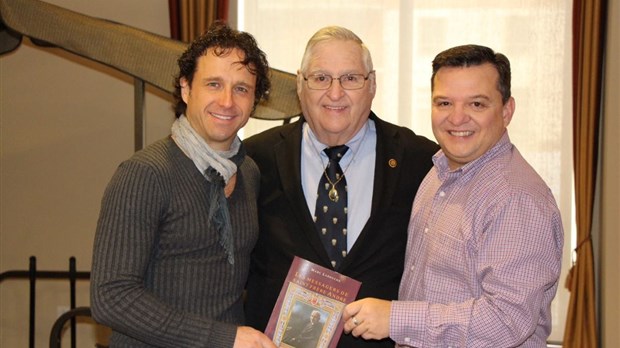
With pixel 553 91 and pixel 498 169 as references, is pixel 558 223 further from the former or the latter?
pixel 553 91

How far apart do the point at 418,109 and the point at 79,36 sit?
237 cm

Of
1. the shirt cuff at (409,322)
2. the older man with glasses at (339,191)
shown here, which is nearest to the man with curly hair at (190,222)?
the older man with glasses at (339,191)

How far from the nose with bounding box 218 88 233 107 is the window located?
9.55 ft

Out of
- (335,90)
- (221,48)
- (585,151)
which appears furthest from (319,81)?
(585,151)

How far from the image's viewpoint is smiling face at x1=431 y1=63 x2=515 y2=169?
86.7 inches

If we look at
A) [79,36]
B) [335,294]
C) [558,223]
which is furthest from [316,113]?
[79,36]

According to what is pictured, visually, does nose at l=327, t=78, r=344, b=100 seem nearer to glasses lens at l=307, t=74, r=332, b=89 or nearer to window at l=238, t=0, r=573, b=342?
glasses lens at l=307, t=74, r=332, b=89

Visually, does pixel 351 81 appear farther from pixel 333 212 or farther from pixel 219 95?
pixel 219 95

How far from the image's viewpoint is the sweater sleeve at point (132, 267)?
208cm

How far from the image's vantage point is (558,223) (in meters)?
2.09

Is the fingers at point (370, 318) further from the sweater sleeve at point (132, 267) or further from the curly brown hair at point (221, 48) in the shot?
the curly brown hair at point (221, 48)

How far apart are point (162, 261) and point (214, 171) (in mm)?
302

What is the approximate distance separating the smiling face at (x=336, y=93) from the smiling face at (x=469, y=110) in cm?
49

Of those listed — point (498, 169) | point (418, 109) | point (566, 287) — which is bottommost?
point (566, 287)
